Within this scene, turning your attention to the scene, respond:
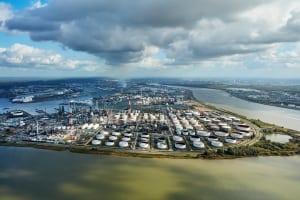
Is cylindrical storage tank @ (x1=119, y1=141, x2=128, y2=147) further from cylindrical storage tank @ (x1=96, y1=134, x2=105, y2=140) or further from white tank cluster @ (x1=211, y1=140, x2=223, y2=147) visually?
white tank cluster @ (x1=211, y1=140, x2=223, y2=147)

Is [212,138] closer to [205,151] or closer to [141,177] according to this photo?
[205,151]

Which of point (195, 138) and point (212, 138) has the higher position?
point (195, 138)

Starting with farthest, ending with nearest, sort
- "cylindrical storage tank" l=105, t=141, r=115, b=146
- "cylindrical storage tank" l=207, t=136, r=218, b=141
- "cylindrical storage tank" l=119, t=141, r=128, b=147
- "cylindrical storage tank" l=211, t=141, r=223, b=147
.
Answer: "cylindrical storage tank" l=207, t=136, r=218, b=141
"cylindrical storage tank" l=211, t=141, r=223, b=147
"cylindrical storage tank" l=105, t=141, r=115, b=146
"cylindrical storage tank" l=119, t=141, r=128, b=147

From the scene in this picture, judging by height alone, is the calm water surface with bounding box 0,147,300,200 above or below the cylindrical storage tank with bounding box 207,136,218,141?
below

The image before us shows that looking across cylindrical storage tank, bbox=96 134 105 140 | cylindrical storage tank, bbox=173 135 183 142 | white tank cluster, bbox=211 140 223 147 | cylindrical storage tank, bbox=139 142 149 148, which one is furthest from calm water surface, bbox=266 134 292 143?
cylindrical storage tank, bbox=96 134 105 140

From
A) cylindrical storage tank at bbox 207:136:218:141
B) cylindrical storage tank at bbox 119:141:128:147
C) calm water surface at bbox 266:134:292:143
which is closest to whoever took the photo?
cylindrical storage tank at bbox 119:141:128:147

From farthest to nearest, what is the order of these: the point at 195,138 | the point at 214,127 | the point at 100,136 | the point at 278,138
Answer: the point at 214,127, the point at 278,138, the point at 100,136, the point at 195,138

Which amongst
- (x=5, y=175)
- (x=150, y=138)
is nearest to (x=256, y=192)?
(x=150, y=138)

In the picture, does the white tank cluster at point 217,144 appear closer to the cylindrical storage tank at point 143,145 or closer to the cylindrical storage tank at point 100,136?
the cylindrical storage tank at point 143,145

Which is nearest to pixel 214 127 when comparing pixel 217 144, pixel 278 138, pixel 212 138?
pixel 212 138
